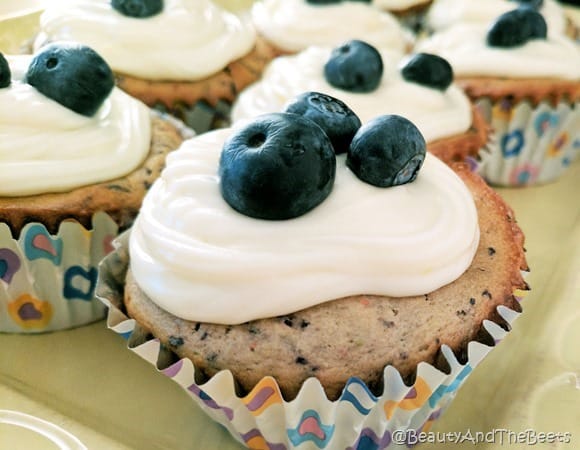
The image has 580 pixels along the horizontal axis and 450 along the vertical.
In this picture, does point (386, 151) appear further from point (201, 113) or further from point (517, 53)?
point (517, 53)

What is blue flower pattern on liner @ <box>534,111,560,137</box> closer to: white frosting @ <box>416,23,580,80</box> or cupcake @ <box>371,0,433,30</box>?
white frosting @ <box>416,23,580,80</box>

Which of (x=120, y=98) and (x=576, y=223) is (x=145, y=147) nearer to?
(x=120, y=98)

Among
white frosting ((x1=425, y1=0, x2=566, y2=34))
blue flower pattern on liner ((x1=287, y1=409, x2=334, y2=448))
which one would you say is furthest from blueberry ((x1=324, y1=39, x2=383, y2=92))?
blue flower pattern on liner ((x1=287, y1=409, x2=334, y2=448))

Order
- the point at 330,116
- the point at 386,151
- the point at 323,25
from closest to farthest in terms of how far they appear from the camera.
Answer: the point at 386,151 < the point at 330,116 < the point at 323,25

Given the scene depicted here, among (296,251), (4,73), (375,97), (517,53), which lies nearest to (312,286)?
(296,251)

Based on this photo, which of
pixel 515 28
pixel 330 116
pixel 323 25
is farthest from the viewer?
pixel 323 25

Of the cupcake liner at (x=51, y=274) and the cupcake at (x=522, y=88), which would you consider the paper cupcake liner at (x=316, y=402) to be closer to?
the cupcake liner at (x=51, y=274)

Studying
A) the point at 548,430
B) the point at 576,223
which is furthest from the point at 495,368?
the point at 576,223
